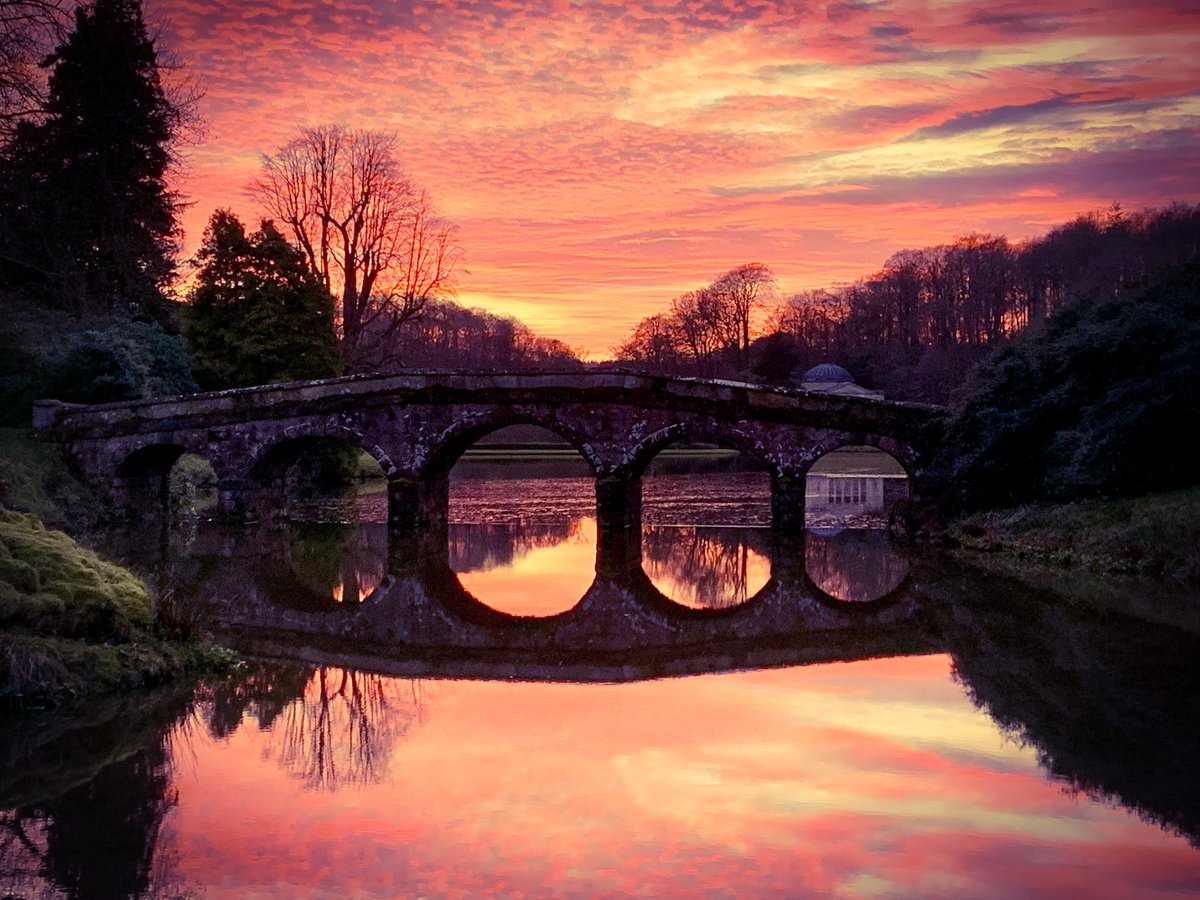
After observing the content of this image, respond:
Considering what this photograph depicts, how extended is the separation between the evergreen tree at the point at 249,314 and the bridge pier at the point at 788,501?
19271 mm

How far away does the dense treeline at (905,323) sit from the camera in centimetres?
8088

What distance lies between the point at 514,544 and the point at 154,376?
14157 mm

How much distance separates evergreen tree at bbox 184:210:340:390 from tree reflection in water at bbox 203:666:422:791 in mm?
28406

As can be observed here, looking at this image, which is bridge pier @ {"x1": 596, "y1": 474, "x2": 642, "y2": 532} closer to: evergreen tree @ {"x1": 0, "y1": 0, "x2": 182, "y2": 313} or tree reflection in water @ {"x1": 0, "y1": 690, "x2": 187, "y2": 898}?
evergreen tree @ {"x1": 0, "y1": 0, "x2": 182, "y2": 313}

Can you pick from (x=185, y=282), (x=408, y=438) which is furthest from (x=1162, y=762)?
(x=185, y=282)

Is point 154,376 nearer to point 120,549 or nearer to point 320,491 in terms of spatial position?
point 320,491

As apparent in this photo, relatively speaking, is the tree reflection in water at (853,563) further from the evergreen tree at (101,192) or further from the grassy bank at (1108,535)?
the evergreen tree at (101,192)

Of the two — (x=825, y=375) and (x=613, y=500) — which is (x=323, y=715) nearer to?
(x=613, y=500)

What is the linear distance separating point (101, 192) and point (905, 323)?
74.1 m

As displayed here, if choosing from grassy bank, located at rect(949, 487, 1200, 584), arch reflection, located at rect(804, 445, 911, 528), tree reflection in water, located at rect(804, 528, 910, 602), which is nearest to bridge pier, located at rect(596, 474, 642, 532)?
tree reflection in water, located at rect(804, 528, 910, 602)

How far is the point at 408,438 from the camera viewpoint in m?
29.2

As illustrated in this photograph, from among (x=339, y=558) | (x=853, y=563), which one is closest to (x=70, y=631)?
(x=339, y=558)

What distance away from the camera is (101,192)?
31.9 m

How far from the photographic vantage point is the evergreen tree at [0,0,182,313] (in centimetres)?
3073
